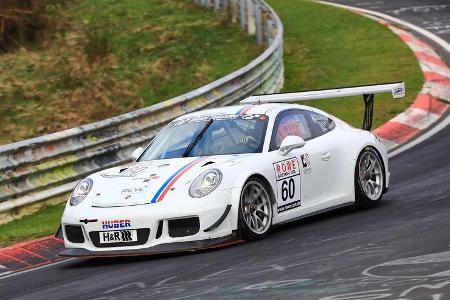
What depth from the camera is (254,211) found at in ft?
34.1

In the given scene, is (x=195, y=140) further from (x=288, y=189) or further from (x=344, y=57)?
(x=344, y=57)

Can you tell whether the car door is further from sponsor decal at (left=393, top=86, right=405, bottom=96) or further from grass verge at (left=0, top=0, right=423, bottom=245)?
grass verge at (left=0, top=0, right=423, bottom=245)

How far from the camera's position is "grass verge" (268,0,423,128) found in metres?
19.3

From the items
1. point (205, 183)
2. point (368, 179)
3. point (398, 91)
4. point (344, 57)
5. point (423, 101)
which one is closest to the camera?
point (205, 183)

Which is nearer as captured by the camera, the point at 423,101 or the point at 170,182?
the point at 170,182

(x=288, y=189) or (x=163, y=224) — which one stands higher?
(x=163, y=224)

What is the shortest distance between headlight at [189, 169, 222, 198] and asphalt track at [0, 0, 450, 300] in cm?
52

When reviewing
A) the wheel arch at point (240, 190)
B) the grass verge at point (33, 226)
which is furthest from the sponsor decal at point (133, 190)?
the grass verge at point (33, 226)

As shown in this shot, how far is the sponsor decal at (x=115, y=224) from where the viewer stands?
9898 mm

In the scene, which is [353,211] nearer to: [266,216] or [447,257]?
[266,216]

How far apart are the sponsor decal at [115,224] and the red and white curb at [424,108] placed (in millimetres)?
7002

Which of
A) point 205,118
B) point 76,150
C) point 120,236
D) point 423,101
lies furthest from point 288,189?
point 423,101

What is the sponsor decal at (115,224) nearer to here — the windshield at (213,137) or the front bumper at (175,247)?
the front bumper at (175,247)

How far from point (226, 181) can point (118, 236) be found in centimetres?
105
